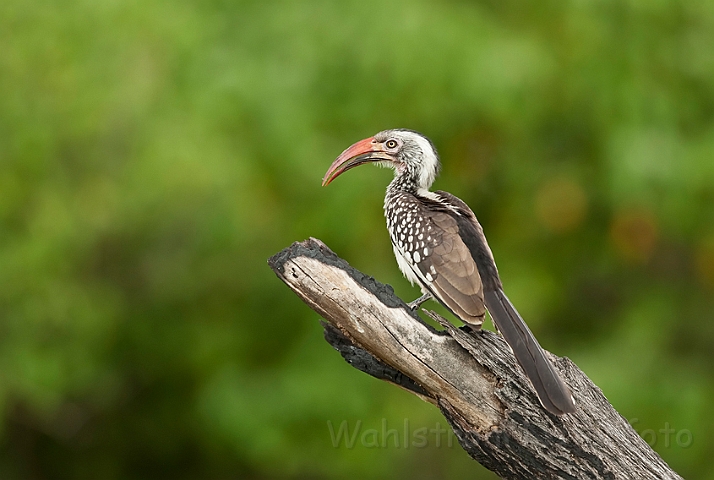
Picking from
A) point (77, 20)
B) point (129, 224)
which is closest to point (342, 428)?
point (129, 224)

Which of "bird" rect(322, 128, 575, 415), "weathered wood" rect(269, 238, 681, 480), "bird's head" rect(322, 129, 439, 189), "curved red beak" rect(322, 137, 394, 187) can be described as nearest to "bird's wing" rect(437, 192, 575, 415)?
"bird" rect(322, 128, 575, 415)

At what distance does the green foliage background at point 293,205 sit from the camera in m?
6.87

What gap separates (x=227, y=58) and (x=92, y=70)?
1.23 meters

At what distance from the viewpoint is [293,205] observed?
7.58m

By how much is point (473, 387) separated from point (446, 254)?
0.71 m

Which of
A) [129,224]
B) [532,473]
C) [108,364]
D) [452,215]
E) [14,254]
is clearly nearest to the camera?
[532,473]

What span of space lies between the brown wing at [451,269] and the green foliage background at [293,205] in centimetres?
300

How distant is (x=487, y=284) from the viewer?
3938mm

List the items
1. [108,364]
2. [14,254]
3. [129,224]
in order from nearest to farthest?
[14,254], [129,224], [108,364]

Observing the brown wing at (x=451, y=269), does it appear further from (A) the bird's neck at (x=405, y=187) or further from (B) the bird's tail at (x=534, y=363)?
(A) the bird's neck at (x=405, y=187)

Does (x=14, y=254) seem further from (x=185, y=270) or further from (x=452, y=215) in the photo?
(x=452, y=215)

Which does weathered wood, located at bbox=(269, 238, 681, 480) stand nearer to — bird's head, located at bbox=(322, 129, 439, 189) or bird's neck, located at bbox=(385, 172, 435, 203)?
bird's neck, located at bbox=(385, 172, 435, 203)

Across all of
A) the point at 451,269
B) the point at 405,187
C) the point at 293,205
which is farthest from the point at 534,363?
the point at 293,205

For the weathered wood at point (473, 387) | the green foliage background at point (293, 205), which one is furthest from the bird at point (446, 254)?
the green foliage background at point (293, 205)
